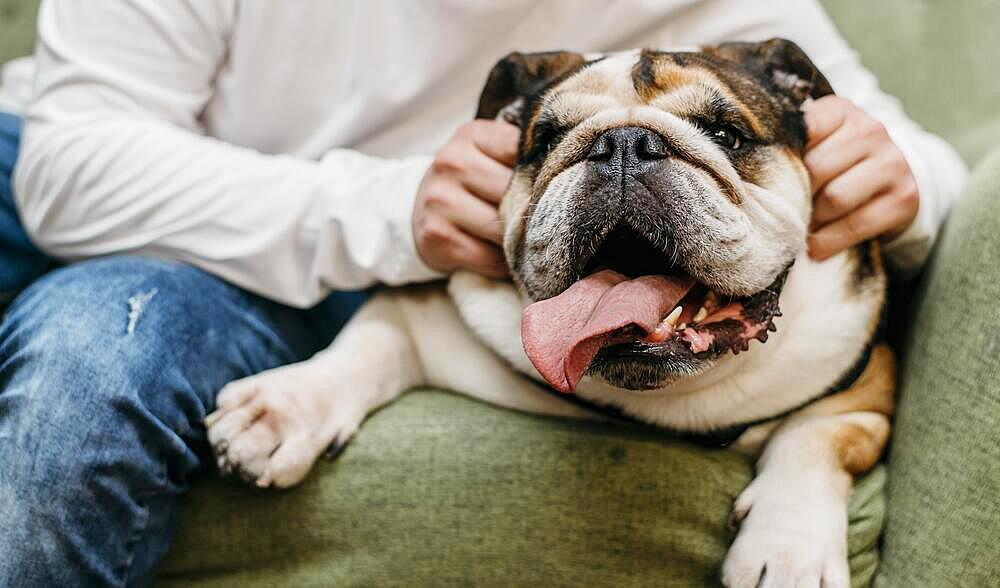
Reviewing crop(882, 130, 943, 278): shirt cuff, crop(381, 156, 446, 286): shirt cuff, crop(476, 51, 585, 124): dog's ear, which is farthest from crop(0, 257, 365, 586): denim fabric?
crop(882, 130, 943, 278): shirt cuff

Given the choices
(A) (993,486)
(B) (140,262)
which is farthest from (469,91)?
(A) (993,486)

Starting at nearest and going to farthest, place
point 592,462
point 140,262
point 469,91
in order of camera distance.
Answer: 1. point 592,462
2. point 140,262
3. point 469,91

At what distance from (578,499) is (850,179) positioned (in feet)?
1.53

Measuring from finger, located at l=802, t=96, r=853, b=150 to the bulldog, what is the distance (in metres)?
0.01

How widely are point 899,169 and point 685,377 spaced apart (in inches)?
15.0

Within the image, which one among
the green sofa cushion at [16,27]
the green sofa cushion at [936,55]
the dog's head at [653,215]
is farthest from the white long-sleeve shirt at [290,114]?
the green sofa cushion at [16,27]

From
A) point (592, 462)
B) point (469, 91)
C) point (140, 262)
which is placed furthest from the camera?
point (469, 91)

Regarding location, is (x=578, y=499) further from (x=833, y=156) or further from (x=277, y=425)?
(x=833, y=156)

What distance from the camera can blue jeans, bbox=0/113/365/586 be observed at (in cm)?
89

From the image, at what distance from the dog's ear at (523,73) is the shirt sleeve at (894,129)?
1.16ft

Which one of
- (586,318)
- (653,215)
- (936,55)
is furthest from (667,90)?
(936,55)

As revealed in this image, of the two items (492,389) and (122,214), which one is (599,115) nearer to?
(492,389)

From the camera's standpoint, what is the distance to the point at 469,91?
1.34 metres

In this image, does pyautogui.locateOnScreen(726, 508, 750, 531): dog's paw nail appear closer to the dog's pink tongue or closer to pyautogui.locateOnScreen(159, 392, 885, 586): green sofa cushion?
pyautogui.locateOnScreen(159, 392, 885, 586): green sofa cushion
